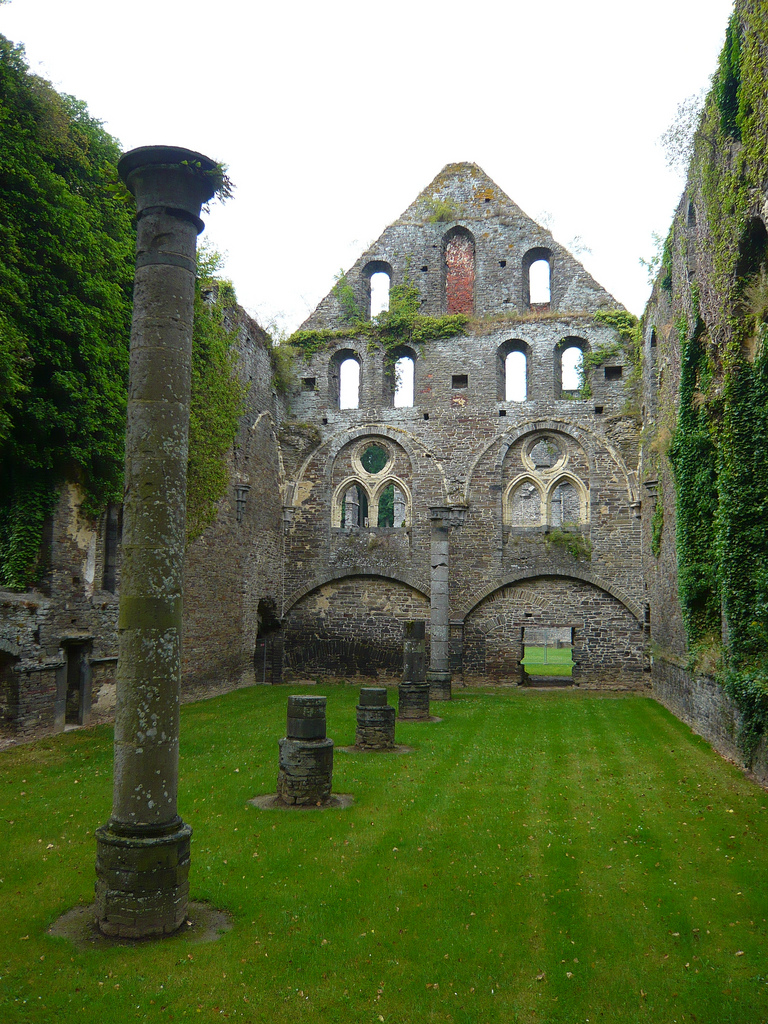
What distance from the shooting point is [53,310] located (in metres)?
10.9

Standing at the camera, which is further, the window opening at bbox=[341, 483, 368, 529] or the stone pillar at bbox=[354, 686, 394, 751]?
the window opening at bbox=[341, 483, 368, 529]

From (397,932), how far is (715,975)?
6.74 ft

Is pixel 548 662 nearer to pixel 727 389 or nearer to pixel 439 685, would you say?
pixel 439 685

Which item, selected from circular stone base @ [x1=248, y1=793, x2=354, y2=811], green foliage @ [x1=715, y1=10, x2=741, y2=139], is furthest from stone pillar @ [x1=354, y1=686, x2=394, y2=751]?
green foliage @ [x1=715, y1=10, x2=741, y2=139]

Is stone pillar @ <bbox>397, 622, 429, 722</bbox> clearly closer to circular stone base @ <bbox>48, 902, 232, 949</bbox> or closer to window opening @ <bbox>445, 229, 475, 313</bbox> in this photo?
circular stone base @ <bbox>48, 902, 232, 949</bbox>

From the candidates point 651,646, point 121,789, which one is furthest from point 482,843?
point 651,646

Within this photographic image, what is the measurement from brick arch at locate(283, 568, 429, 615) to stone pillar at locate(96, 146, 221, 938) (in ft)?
45.8

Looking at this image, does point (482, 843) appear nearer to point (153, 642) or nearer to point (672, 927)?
point (672, 927)

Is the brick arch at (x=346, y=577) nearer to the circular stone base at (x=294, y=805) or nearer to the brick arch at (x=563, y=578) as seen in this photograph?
the brick arch at (x=563, y=578)

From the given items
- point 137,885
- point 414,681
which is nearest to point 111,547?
point 414,681

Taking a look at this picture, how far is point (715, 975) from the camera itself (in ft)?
15.2

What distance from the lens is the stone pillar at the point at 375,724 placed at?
1090 cm

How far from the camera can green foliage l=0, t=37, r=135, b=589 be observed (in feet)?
33.8

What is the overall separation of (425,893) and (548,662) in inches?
924
